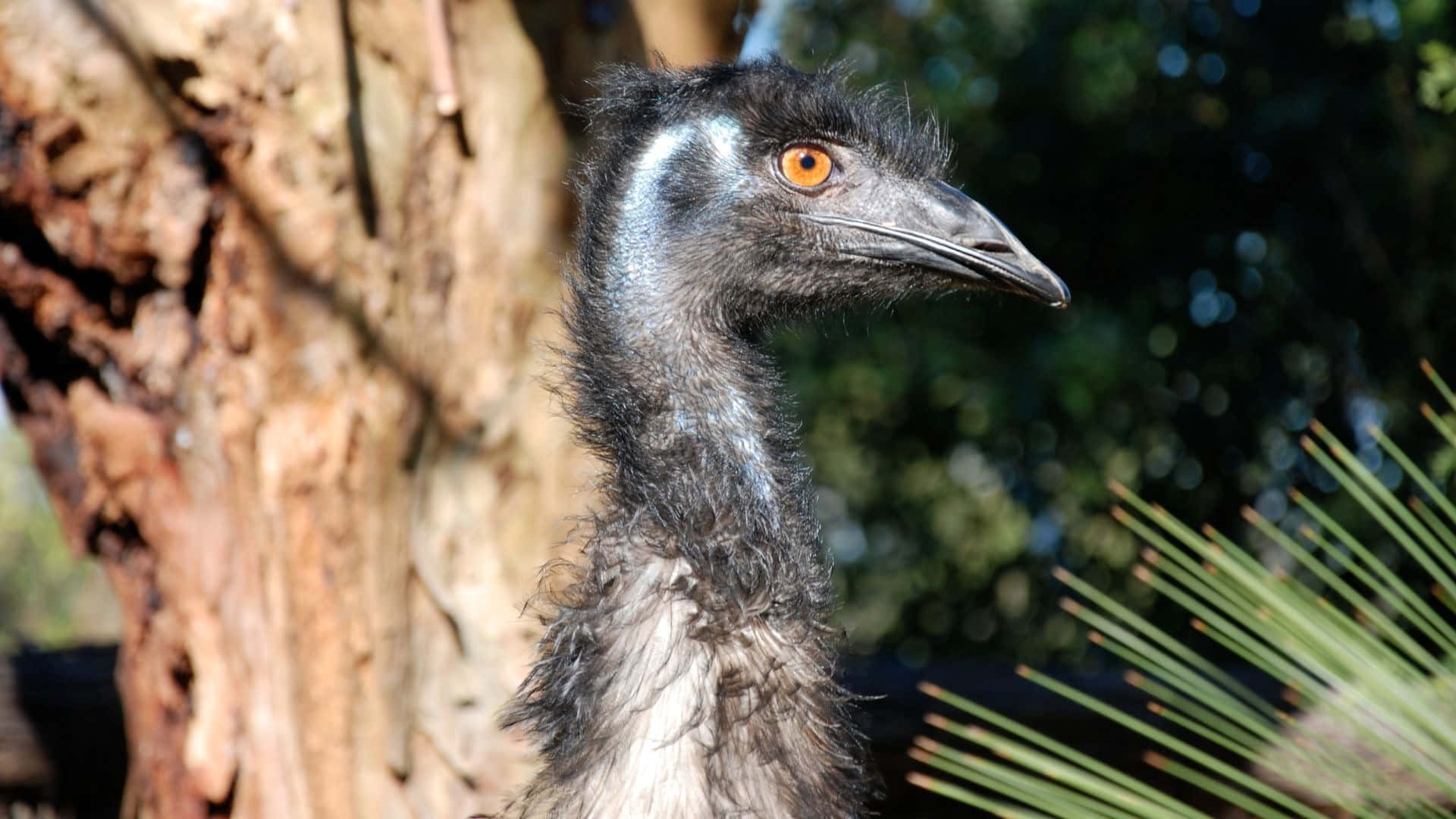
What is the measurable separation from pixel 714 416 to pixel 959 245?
59 cm

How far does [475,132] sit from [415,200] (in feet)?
1.02

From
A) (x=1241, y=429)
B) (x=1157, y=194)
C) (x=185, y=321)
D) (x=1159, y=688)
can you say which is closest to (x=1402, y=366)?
(x=1241, y=429)

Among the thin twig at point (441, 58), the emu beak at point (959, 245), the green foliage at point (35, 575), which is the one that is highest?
the emu beak at point (959, 245)

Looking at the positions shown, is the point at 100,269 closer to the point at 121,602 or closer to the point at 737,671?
the point at 121,602

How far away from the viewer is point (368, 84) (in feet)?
11.7

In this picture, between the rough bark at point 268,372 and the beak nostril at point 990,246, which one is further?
the rough bark at point 268,372

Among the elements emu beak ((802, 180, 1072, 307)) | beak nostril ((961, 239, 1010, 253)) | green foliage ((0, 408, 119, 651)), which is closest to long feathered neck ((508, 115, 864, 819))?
emu beak ((802, 180, 1072, 307))

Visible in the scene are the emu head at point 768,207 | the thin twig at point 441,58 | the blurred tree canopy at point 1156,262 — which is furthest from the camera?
the blurred tree canopy at point 1156,262

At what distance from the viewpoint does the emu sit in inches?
93.0

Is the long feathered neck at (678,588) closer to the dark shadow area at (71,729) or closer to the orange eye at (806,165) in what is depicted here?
the orange eye at (806,165)

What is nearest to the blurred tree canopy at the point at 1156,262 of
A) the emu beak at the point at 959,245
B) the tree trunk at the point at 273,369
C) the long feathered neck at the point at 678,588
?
the tree trunk at the point at 273,369

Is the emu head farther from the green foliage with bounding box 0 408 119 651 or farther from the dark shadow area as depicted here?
the green foliage with bounding box 0 408 119 651

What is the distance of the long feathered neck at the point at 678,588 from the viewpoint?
7.68 ft

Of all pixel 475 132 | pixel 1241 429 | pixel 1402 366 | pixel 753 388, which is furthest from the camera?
pixel 1241 429
